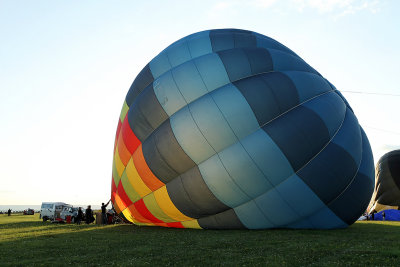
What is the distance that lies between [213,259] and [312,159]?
5.87 metres

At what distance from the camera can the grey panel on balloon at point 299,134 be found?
34.9ft

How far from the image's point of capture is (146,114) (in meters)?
12.8

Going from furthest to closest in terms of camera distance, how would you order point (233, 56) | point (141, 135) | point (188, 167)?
point (141, 135) → point (233, 56) → point (188, 167)

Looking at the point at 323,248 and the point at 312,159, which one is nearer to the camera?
the point at 323,248

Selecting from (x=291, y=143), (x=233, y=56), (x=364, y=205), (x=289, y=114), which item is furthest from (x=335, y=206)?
(x=233, y=56)

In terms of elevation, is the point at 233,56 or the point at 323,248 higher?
the point at 233,56

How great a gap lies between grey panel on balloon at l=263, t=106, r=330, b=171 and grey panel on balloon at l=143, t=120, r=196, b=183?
10.0 ft

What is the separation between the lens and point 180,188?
11.5 m

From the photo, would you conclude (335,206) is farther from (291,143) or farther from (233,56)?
(233,56)

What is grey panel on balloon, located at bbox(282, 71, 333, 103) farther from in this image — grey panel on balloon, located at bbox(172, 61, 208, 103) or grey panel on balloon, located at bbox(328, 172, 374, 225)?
grey panel on balloon, located at bbox(328, 172, 374, 225)

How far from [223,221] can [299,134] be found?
4.01 m

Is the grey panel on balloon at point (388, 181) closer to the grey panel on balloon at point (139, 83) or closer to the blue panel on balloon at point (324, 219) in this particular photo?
the blue panel on balloon at point (324, 219)

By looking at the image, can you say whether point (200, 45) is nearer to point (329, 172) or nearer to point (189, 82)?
point (189, 82)

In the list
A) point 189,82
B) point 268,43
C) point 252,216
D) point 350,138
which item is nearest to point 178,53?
point 189,82
